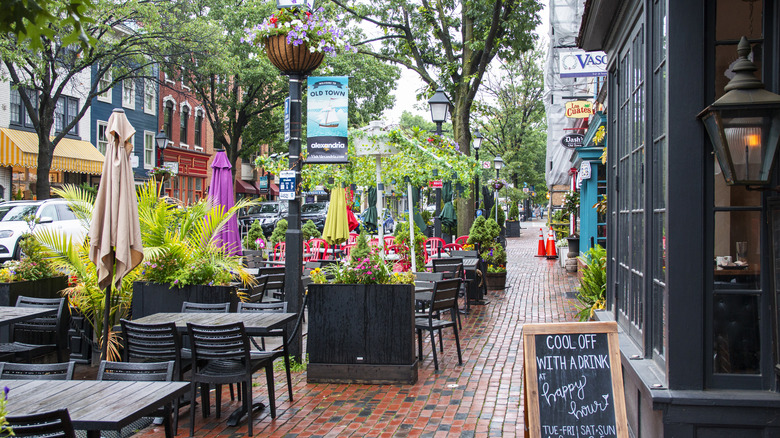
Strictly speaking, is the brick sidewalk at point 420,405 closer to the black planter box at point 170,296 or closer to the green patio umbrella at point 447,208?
the black planter box at point 170,296

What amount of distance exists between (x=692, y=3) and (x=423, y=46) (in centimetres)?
1768

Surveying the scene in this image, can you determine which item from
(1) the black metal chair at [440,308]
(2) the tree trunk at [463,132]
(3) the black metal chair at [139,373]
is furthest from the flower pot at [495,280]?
(3) the black metal chair at [139,373]

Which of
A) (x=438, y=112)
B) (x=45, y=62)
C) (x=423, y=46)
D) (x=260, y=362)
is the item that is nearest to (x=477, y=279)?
(x=438, y=112)

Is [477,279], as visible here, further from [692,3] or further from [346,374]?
[692,3]

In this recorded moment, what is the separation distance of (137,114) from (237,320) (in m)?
30.7

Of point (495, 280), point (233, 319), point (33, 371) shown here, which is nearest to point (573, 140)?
point (495, 280)

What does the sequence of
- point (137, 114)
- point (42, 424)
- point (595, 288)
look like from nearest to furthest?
point (42, 424) < point (595, 288) < point (137, 114)

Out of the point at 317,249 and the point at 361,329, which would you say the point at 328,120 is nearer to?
the point at 361,329

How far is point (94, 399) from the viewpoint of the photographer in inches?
157

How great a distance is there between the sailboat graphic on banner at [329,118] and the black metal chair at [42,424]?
5245mm

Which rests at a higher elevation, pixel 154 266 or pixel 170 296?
pixel 154 266

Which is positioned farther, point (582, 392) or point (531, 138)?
point (531, 138)

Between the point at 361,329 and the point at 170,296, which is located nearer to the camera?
the point at 361,329

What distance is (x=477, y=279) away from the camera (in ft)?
41.8
